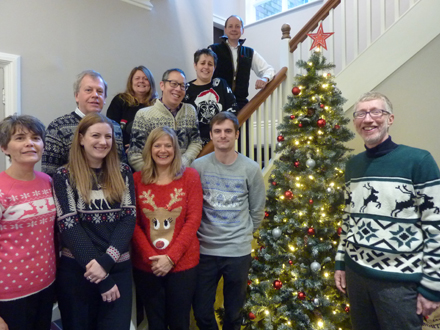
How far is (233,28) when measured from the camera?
109 inches

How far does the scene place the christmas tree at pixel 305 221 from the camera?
1923mm

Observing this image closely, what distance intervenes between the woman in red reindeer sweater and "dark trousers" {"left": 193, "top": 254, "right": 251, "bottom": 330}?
0.09 meters

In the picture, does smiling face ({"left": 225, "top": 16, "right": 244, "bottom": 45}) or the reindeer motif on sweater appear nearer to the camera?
the reindeer motif on sweater

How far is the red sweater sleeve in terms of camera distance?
154 cm

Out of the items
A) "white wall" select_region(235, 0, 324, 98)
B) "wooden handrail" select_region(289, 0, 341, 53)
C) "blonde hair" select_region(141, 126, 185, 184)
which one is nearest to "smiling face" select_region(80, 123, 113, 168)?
"blonde hair" select_region(141, 126, 185, 184)

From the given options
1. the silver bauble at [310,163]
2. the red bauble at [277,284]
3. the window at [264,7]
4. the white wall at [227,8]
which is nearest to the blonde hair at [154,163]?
the silver bauble at [310,163]

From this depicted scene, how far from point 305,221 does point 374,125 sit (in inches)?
35.5

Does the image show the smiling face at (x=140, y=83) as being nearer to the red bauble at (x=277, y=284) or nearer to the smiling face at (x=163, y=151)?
the smiling face at (x=163, y=151)

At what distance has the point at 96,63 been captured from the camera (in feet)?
10.4

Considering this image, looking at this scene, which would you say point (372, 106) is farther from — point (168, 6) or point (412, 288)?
point (168, 6)

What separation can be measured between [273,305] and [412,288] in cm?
96

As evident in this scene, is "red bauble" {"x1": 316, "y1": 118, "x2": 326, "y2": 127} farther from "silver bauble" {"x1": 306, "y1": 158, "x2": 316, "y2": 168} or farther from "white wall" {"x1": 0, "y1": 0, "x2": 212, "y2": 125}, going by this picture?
"white wall" {"x1": 0, "y1": 0, "x2": 212, "y2": 125}

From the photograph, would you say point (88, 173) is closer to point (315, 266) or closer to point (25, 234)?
point (25, 234)

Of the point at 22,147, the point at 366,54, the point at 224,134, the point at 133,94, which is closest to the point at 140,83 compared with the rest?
the point at 133,94
